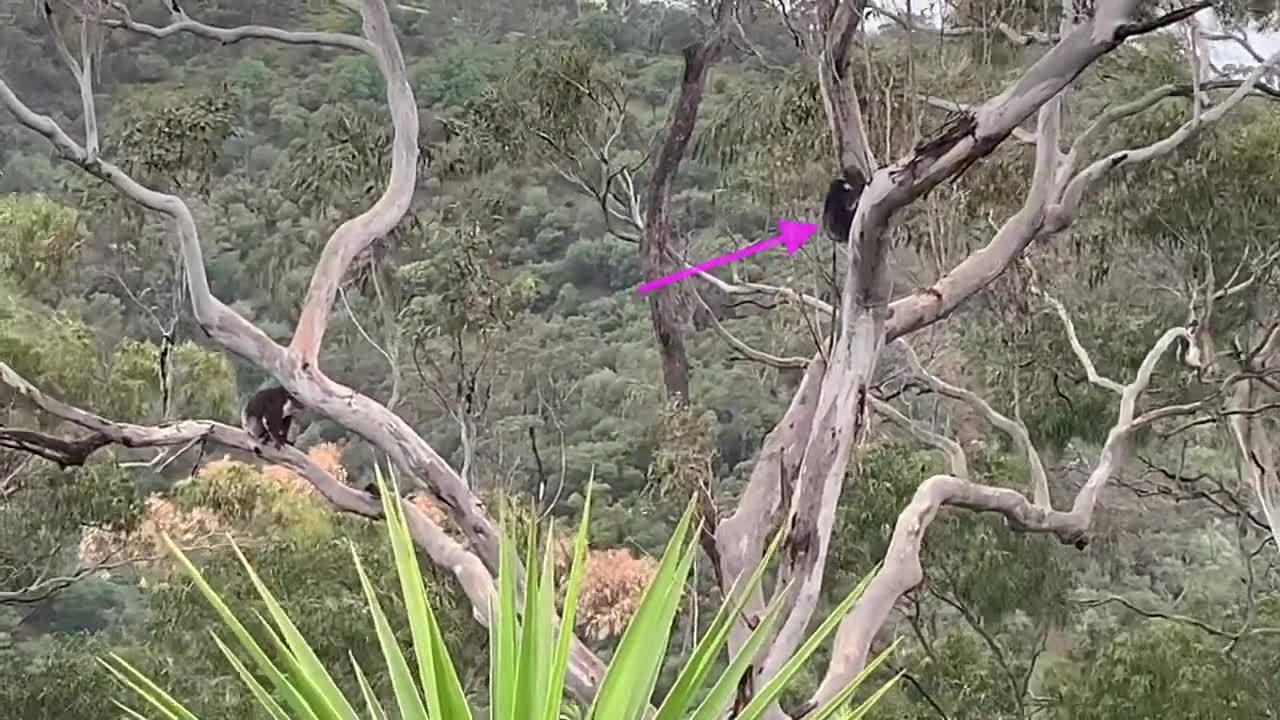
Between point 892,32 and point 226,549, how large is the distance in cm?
388

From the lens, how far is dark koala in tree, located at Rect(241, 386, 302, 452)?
4.29 metres

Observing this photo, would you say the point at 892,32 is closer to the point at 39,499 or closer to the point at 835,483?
the point at 835,483

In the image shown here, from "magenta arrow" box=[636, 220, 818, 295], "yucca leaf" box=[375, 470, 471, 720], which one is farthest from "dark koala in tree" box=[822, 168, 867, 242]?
"yucca leaf" box=[375, 470, 471, 720]

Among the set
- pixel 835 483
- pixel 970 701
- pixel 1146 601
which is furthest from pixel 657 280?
pixel 1146 601

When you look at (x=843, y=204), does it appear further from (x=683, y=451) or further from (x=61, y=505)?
(x=61, y=505)

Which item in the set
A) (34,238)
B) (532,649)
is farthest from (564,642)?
(34,238)

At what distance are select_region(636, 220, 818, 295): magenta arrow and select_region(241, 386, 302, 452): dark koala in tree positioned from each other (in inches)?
51.6

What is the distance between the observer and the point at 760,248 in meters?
6.06

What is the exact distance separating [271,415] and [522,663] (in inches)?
108

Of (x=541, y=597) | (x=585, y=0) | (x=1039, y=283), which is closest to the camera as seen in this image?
(x=541, y=597)

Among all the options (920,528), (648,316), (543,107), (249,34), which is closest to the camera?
(920,528)

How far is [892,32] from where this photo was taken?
4.61m

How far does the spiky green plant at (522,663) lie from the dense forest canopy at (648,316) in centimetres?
165

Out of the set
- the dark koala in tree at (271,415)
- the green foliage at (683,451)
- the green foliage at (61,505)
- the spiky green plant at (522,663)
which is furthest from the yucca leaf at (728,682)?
the green foliage at (61,505)
